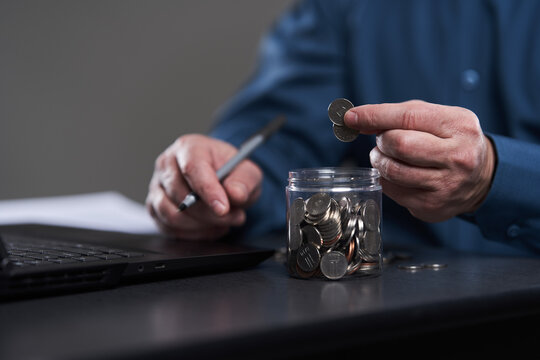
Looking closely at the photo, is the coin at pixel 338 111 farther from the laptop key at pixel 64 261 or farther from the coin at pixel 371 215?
the laptop key at pixel 64 261

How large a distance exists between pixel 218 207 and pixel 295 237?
21 cm

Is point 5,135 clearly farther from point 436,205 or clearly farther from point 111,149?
point 436,205

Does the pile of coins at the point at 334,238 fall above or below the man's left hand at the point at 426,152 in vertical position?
below

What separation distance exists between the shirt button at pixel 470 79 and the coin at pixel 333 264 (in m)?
0.69

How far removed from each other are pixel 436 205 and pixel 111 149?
1.90 meters

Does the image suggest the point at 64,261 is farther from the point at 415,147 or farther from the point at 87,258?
the point at 415,147

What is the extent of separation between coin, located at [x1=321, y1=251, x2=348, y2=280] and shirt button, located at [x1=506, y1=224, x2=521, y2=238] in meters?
0.34

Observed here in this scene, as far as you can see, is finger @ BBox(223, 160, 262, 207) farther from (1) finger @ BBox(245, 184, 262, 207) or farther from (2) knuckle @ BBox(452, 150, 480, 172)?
(2) knuckle @ BBox(452, 150, 480, 172)

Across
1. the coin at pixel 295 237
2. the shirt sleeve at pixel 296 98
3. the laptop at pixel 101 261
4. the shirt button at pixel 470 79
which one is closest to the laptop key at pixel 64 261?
the laptop at pixel 101 261

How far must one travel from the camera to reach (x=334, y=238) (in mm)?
649

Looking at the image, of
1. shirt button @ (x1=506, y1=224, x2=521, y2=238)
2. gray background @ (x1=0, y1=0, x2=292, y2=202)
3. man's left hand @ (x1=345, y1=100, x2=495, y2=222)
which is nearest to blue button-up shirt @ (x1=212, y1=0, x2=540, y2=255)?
shirt button @ (x1=506, y1=224, x2=521, y2=238)

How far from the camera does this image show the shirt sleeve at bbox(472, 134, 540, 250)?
789mm

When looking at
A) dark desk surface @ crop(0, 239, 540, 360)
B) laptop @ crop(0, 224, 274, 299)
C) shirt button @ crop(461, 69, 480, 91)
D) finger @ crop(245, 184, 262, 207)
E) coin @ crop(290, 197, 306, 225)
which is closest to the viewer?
dark desk surface @ crop(0, 239, 540, 360)

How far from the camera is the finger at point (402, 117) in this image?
662 mm
